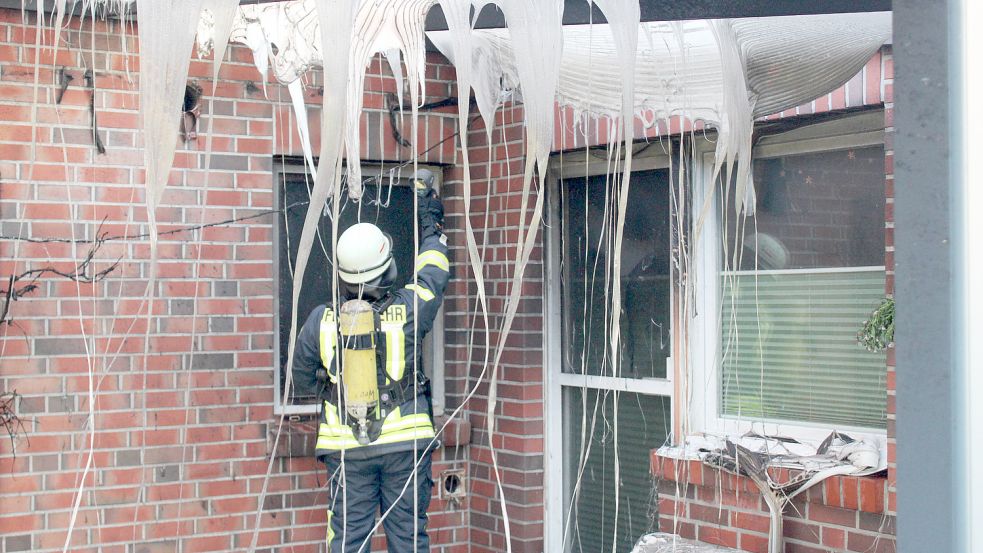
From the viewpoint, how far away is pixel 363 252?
4.19 m

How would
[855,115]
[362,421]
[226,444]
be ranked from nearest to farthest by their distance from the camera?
[855,115] < [362,421] < [226,444]

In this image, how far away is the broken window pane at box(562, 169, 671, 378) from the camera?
4598 mm

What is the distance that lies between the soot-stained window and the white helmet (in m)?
0.57

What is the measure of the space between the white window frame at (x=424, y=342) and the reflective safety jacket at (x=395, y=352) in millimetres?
240

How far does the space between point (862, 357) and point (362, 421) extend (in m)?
1.99

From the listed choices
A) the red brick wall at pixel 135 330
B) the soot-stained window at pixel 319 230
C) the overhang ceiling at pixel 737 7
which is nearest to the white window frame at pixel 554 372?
the soot-stained window at pixel 319 230

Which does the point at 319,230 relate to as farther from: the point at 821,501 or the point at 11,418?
the point at 821,501

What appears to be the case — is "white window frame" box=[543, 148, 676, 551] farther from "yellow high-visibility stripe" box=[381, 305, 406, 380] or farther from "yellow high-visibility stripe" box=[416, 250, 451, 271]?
"yellow high-visibility stripe" box=[381, 305, 406, 380]

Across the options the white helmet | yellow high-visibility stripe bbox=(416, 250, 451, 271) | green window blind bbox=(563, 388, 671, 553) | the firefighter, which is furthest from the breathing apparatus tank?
green window blind bbox=(563, 388, 671, 553)

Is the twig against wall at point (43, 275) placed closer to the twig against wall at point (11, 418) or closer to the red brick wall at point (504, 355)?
the twig against wall at point (11, 418)

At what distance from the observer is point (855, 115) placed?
3.77 meters

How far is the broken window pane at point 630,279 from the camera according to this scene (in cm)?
460

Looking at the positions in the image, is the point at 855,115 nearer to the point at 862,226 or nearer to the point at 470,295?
the point at 862,226

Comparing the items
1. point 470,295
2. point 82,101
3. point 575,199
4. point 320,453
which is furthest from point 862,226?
point 82,101
